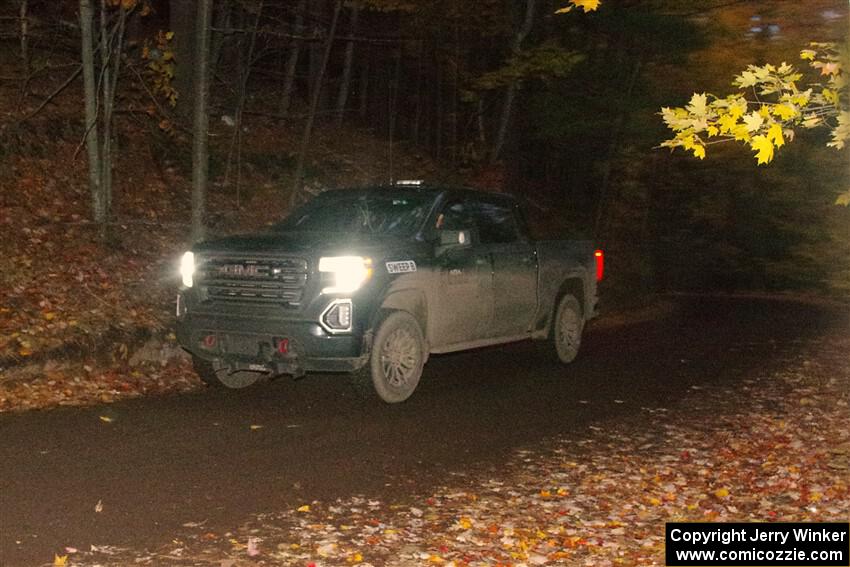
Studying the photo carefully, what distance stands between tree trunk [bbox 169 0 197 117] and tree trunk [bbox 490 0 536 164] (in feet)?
22.0

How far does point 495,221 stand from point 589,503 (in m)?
4.90

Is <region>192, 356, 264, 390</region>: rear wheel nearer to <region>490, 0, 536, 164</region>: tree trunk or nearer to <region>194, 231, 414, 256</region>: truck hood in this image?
<region>194, 231, 414, 256</region>: truck hood

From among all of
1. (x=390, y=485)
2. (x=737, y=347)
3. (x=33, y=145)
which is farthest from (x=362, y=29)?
(x=390, y=485)

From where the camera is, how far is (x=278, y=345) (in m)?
9.06

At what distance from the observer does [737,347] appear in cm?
1475

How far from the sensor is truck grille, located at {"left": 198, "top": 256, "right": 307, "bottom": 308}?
909 cm

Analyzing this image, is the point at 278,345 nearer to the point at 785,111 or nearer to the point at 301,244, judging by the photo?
the point at 301,244

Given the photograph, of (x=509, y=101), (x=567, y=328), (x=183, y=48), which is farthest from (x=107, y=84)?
(x=509, y=101)

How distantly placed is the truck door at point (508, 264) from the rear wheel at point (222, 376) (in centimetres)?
256

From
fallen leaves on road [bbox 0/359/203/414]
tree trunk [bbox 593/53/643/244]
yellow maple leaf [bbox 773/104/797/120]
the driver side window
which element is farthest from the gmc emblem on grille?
tree trunk [bbox 593/53/643/244]

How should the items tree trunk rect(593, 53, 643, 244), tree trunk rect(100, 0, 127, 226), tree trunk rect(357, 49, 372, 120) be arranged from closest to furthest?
tree trunk rect(100, 0, 127, 226), tree trunk rect(593, 53, 643, 244), tree trunk rect(357, 49, 372, 120)

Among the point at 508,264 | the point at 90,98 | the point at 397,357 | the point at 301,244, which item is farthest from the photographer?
the point at 90,98

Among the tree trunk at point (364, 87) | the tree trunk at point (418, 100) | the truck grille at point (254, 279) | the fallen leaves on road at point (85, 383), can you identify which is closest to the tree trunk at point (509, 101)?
the tree trunk at point (418, 100)
